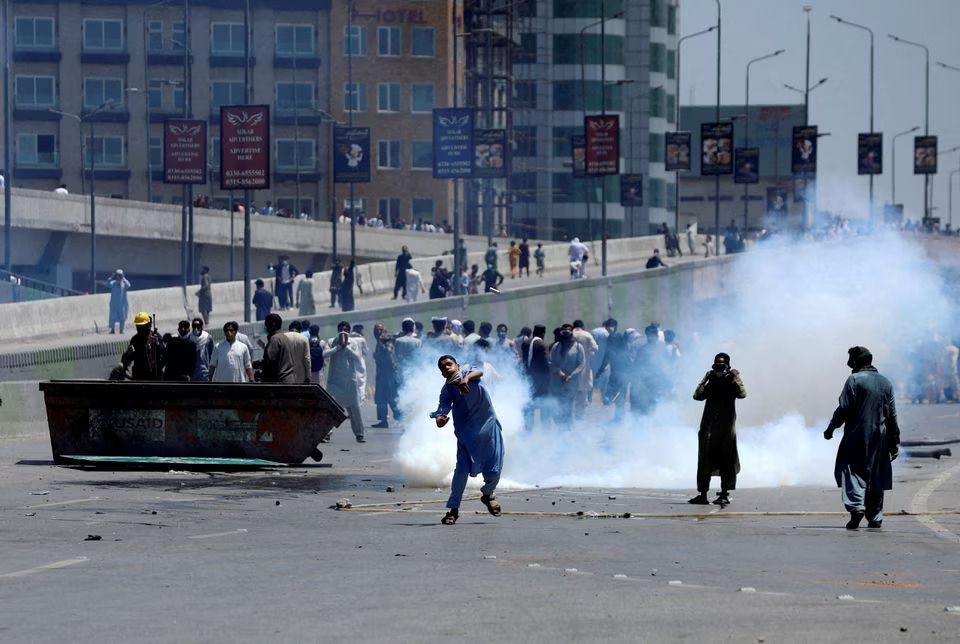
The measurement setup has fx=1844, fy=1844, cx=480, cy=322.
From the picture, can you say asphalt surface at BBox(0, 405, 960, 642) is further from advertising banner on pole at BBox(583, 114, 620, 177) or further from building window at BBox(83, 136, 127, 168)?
building window at BBox(83, 136, 127, 168)

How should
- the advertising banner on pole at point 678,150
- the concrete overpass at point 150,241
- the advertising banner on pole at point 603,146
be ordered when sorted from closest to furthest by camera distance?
the advertising banner on pole at point 603,146 < the concrete overpass at point 150,241 < the advertising banner on pole at point 678,150

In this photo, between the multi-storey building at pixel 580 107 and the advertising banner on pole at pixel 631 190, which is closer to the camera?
the advertising banner on pole at pixel 631 190

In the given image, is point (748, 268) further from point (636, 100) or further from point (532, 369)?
point (636, 100)

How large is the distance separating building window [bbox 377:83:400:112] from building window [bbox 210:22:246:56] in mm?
7962

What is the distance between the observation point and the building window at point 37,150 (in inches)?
3807

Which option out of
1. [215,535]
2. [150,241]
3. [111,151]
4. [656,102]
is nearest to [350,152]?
[150,241]

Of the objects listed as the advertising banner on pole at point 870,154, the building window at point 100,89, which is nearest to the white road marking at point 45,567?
the advertising banner on pole at point 870,154

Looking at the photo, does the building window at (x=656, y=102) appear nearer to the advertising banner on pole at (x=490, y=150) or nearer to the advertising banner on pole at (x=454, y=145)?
the advertising banner on pole at (x=490, y=150)

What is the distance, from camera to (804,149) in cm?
7438

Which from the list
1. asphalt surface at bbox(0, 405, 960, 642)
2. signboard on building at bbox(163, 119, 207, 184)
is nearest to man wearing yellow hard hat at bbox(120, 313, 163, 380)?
asphalt surface at bbox(0, 405, 960, 642)

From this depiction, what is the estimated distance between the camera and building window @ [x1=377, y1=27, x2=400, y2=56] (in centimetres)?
9950

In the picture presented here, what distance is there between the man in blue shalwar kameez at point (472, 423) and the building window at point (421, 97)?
8503 centimetres

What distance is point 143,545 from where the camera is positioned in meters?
13.5

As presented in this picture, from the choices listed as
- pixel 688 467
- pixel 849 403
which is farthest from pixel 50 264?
pixel 849 403
